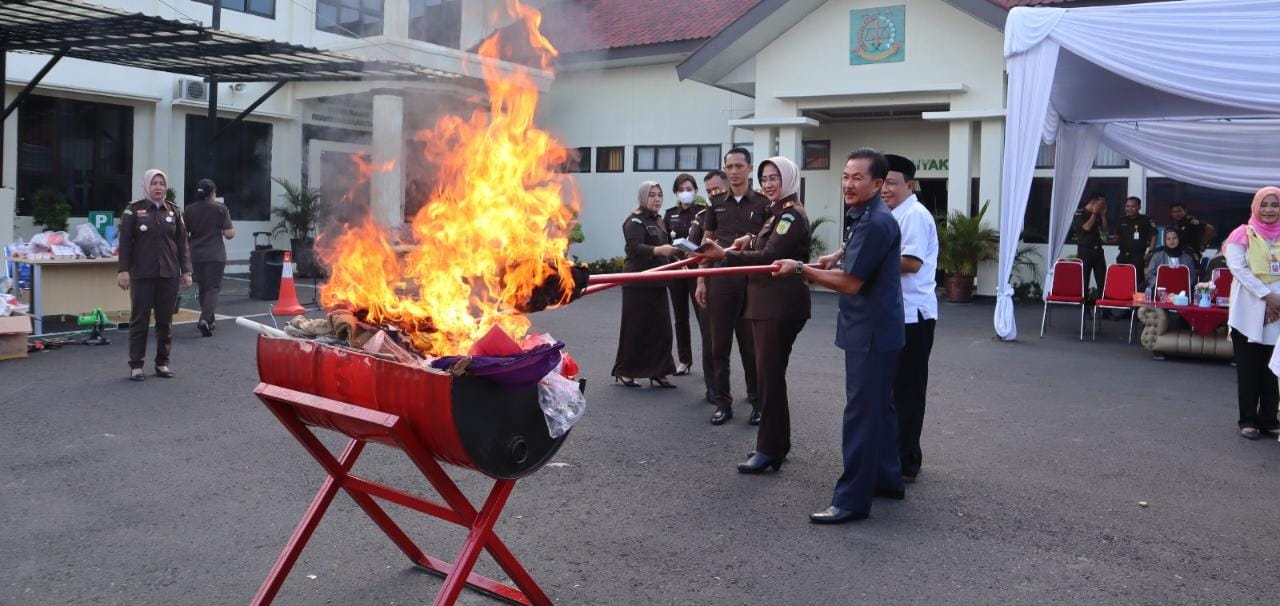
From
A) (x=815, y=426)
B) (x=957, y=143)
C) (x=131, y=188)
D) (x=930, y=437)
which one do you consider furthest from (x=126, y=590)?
(x=131, y=188)

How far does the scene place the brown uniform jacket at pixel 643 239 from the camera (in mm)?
8586

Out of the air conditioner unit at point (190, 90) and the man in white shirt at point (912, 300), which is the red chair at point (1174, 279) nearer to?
the man in white shirt at point (912, 300)

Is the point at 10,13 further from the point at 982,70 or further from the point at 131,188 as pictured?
the point at 982,70

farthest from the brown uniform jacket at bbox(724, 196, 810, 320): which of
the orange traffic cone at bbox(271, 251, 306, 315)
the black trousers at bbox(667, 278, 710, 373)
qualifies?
the orange traffic cone at bbox(271, 251, 306, 315)

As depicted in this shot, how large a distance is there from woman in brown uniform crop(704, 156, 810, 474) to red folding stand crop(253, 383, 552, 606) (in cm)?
227

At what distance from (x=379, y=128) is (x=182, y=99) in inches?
190

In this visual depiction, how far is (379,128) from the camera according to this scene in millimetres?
16844

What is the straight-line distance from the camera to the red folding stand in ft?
10.8

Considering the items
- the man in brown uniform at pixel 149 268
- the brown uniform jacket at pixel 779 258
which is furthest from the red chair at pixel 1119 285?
the man in brown uniform at pixel 149 268

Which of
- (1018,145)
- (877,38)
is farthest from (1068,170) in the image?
(877,38)

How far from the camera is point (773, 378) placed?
574 cm

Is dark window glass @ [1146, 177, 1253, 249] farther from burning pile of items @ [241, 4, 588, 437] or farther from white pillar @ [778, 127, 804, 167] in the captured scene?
burning pile of items @ [241, 4, 588, 437]

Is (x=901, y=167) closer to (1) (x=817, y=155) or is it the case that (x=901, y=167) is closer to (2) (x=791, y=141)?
(2) (x=791, y=141)

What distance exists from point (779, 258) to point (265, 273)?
1107 cm
